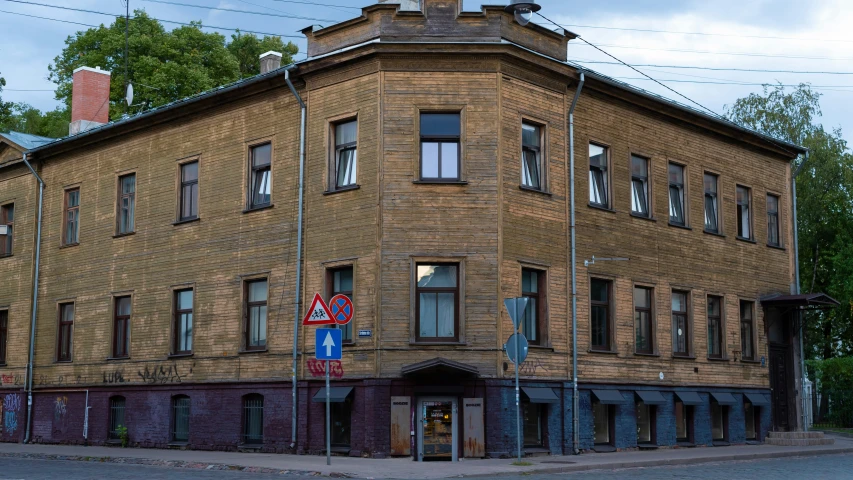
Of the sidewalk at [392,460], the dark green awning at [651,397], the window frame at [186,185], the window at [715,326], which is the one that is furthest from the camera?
the window at [715,326]

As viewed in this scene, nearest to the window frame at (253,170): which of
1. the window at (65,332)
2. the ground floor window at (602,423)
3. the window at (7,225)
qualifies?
the window at (65,332)

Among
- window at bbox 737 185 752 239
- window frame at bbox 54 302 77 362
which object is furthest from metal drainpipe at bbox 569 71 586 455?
window frame at bbox 54 302 77 362

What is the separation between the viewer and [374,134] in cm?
2452

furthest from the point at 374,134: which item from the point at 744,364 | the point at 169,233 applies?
the point at 744,364

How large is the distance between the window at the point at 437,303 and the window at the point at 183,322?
8049mm

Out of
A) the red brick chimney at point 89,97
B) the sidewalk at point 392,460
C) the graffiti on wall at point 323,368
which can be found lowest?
the sidewalk at point 392,460

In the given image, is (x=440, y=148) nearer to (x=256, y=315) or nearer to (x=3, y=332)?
(x=256, y=315)

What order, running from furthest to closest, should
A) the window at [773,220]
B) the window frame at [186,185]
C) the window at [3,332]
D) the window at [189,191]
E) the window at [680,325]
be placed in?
1. the window at [3,332]
2. the window at [773,220]
3. the window at [680,325]
4. the window at [189,191]
5. the window frame at [186,185]

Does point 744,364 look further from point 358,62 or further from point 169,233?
point 169,233

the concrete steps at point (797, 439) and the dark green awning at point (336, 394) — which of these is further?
the concrete steps at point (797, 439)

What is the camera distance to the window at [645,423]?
28.1 metres

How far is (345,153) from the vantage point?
1004 inches

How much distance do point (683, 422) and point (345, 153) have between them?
485 inches

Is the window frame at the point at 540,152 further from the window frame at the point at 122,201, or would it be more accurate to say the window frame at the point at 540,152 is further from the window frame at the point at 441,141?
the window frame at the point at 122,201
